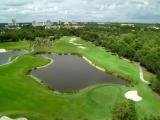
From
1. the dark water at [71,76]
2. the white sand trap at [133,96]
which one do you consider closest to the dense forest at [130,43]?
the white sand trap at [133,96]

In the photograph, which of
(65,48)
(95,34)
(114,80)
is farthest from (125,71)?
(95,34)

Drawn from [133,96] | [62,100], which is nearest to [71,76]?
[133,96]

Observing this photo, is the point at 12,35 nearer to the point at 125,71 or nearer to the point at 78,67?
the point at 78,67

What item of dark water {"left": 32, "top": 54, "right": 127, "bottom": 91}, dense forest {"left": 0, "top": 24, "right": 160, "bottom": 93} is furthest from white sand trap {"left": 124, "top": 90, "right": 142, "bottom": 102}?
dark water {"left": 32, "top": 54, "right": 127, "bottom": 91}

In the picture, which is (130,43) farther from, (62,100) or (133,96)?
(62,100)

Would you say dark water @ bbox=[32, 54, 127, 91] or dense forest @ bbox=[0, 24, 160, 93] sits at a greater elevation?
dense forest @ bbox=[0, 24, 160, 93]

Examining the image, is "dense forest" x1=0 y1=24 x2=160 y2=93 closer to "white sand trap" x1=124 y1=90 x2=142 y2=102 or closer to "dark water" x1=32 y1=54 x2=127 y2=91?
"white sand trap" x1=124 y1=90 x2=142 y2=102
